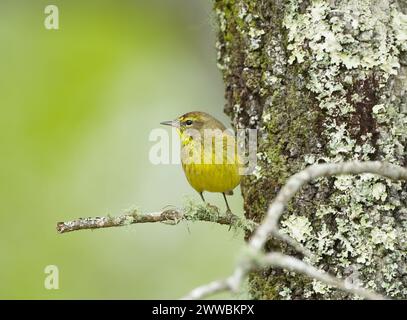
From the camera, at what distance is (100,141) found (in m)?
8.54

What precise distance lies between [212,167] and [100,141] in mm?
4075

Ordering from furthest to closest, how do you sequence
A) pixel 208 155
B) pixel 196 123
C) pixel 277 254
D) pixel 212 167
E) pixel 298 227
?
pixel 196 123
pixel 208 155
pixel 212 167
pixel 298 227
pixel 277 254

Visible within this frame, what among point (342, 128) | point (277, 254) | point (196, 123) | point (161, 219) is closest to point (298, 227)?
point (342, 128)

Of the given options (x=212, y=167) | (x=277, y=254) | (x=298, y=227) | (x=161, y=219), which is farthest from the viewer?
(x=212, y=167)

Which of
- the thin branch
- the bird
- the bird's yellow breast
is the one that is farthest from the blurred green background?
the thin branch

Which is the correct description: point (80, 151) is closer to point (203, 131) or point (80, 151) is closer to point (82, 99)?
point (82, 99)

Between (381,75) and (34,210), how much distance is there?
18.5 feet

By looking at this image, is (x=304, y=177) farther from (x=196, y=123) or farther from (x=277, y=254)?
(x=196, y=123)

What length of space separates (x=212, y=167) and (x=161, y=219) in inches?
49.1

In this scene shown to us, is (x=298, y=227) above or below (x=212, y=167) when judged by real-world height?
below

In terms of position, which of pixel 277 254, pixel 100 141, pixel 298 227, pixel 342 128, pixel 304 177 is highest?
pixel 342 128

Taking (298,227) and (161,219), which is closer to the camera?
(161,219)

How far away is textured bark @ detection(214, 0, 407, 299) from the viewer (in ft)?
11.5
